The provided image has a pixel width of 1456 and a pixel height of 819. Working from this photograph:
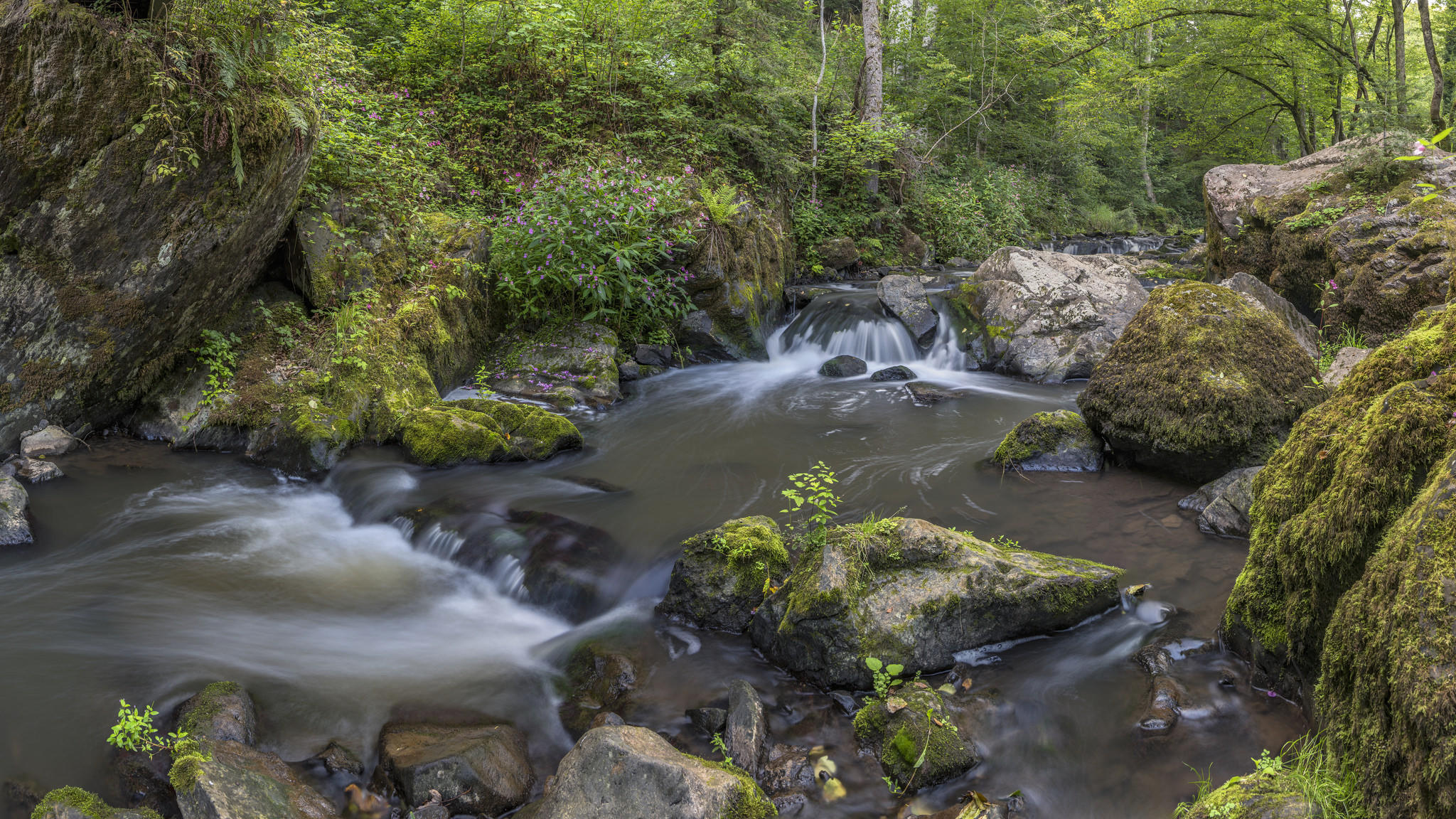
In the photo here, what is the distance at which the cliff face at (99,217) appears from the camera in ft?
18.6

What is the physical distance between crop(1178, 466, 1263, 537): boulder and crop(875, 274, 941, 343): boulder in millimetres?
6206

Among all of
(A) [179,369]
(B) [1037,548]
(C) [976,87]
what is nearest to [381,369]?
(A) [179,369]

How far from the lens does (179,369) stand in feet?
24.3

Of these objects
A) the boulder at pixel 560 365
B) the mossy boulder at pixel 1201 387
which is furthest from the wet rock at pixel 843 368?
the mossy boulder at pixel 1201 387

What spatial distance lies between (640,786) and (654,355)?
8.29m

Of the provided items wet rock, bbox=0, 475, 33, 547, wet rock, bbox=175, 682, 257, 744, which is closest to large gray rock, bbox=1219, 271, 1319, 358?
wet rock, bbox=175, 682, 257, 744

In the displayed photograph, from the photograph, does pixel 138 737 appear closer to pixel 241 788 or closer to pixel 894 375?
pixel 241 788

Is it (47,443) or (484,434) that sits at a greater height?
(47,443)

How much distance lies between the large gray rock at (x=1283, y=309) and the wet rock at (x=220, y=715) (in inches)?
382

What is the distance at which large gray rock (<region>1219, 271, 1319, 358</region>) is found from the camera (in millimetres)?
8523

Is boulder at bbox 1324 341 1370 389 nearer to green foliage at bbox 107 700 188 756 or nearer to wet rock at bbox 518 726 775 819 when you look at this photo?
wet rock at bbox 518 726 775 819

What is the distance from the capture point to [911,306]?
12.1 m

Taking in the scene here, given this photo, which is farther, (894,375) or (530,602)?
(894,375)

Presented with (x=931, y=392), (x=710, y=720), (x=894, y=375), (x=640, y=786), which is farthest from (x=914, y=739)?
(x=894, y=375)
